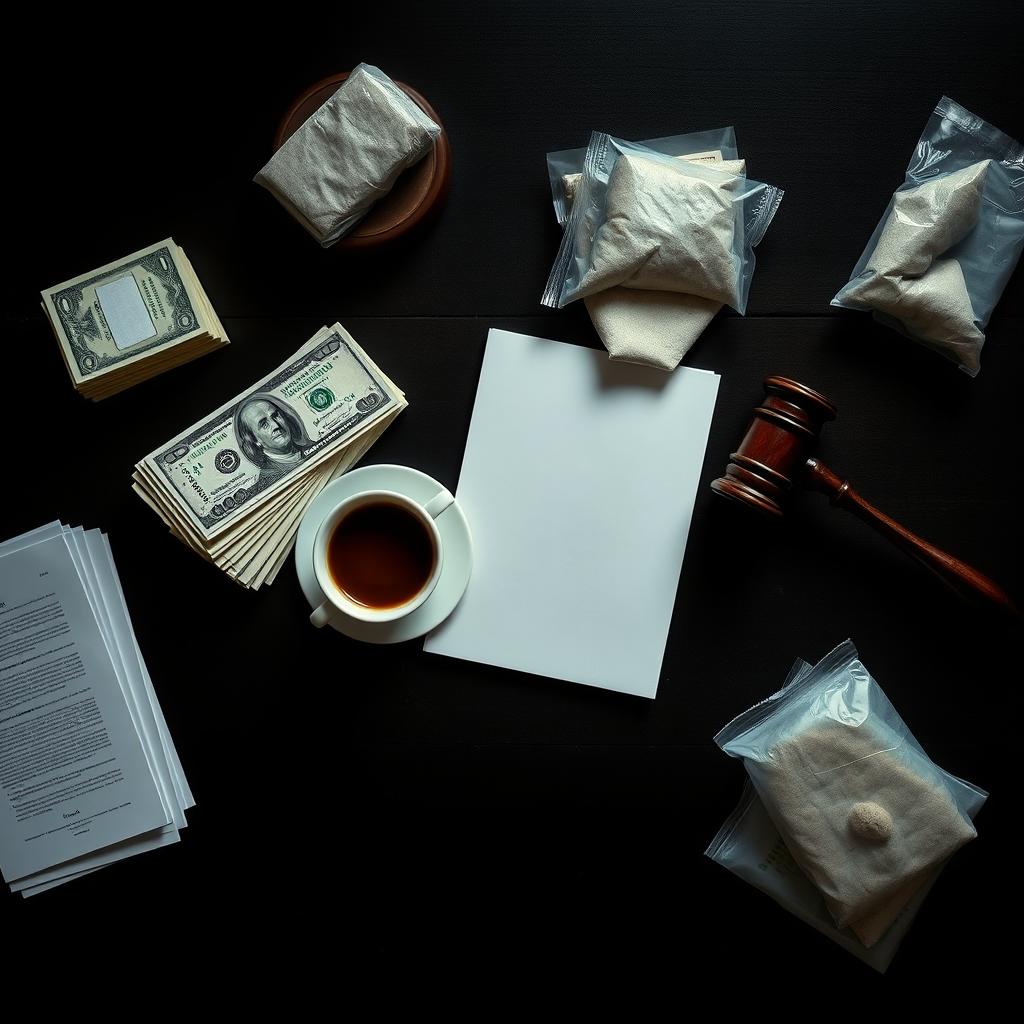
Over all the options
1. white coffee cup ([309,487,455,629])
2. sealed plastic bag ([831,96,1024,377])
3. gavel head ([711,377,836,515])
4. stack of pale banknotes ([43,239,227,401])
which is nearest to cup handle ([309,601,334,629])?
white coffee cup ([309,487,455,629])

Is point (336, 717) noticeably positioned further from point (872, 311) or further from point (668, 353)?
point (872, 311)

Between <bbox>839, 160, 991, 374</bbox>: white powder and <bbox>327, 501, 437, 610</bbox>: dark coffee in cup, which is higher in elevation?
<bbox>839, 160, 991, 374</bbox>: white powder

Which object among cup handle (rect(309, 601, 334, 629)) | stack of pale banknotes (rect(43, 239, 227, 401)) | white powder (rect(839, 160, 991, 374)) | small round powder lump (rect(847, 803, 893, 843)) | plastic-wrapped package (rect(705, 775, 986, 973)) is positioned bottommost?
plastic-wrapped package (rect(705, 775, 986, 973))

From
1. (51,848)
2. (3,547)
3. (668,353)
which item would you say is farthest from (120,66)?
(51,848)

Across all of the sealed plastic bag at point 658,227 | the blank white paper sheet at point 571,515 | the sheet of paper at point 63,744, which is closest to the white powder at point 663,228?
the sealed plastic bag at point 658,227

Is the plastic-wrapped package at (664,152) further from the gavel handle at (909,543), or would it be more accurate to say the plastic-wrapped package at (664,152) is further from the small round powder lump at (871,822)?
the small round powder lump at (871,822)

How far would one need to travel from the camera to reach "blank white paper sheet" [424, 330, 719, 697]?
0.90m

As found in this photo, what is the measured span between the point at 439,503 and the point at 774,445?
1.21ft

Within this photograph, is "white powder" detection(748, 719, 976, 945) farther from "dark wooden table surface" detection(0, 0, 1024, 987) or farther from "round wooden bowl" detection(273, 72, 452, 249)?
"round wooden bowl" detection(273, 72, 452, 249)

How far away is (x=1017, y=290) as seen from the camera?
906 millimetres

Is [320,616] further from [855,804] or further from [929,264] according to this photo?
[929,264]

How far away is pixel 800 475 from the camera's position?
0.85 meters

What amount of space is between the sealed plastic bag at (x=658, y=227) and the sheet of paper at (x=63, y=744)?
67 centimetres

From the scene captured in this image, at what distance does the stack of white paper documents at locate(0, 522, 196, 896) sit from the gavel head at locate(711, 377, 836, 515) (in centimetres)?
A: 73
